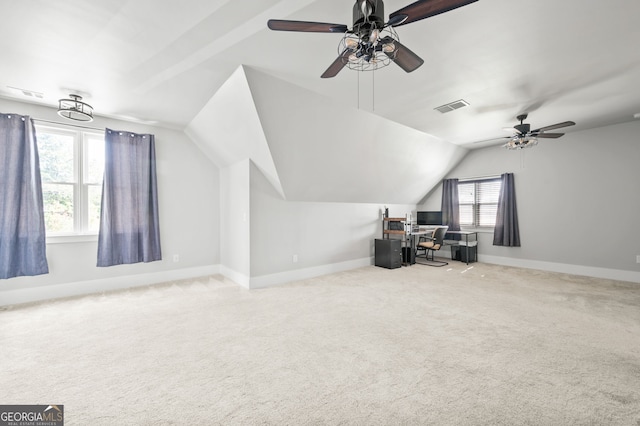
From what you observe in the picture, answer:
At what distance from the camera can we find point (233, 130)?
3.90 m

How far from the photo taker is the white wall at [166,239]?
3.69 meters

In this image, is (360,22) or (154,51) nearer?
(360,22)

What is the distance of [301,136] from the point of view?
391 cm

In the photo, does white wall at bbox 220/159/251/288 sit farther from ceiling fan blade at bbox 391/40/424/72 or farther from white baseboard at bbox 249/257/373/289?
ceiling fan blade at bbox 391/40/424/72

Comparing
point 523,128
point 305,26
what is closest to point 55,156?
point 305,26

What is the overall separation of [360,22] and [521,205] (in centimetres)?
601

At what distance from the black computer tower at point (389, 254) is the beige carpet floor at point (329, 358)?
1.64 meters

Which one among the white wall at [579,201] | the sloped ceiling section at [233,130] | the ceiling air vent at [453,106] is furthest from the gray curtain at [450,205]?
the sloped ceiling section at [233,130]

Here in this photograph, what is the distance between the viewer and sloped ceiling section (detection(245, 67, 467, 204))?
3.42 meters

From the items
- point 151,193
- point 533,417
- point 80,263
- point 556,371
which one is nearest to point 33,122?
point 151,193

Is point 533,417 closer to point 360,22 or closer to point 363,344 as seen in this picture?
point 363,344

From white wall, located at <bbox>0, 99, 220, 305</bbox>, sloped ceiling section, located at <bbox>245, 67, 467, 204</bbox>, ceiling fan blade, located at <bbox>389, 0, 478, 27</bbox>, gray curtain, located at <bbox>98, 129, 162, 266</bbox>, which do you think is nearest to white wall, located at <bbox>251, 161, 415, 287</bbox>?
sloped ceiling section, located at <bbox>245, 67, 467, 204</bbox>

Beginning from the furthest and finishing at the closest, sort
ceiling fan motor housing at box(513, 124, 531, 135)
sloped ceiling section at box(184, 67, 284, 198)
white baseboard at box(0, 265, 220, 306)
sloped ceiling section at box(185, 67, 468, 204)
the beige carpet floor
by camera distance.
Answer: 1. ceiling fan motor housing at box(513, 124, 531, 135)
2. white baseboard at box(0, 265, 220, 306)
3. sloped ceiling section at box(185, 67, 468, 204)
4. sloped ceiling section at box(184, 67, 284, 198)
5. the beige carpet floor

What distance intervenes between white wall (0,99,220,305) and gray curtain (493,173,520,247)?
20.1 feet
